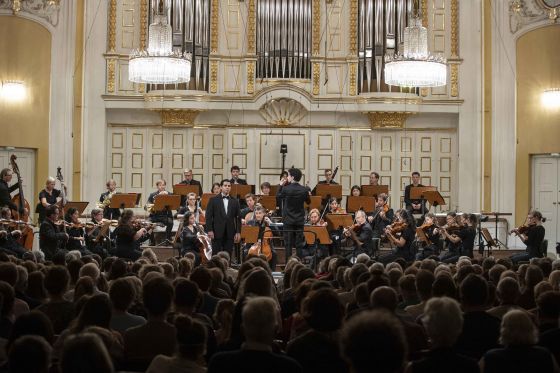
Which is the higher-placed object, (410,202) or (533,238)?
(410,202)

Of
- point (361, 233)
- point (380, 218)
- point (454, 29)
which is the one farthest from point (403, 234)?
point (454, 29)

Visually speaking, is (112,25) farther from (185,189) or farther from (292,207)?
(292,207)

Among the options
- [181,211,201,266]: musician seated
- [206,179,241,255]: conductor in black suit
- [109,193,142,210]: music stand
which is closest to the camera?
[206,179,241,255]: conductor in black suit

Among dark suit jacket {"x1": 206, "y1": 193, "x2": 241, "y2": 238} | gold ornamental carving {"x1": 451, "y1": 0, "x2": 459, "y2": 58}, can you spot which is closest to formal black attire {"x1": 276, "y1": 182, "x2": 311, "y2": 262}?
dark suit jacket {"x1": 206, "y1": 193, "x2": 241, "y2": 238}

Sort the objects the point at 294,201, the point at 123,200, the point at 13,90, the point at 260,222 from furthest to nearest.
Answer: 1. the point at 13,90
2. the point at 123,200
3. the point at 260,222
4. the point at 294,201

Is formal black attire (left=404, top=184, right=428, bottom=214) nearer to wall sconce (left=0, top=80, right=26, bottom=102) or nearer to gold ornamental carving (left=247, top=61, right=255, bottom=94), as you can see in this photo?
gold ornamental carving (left=247, top=61, right=255, bottom=94)

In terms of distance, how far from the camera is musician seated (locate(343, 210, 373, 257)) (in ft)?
52.8

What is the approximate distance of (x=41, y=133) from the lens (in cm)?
1969

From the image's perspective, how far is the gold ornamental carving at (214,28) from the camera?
20.4m

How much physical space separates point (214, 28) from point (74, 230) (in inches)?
278

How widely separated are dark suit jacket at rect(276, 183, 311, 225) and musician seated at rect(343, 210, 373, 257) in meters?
1.40

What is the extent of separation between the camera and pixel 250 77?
20.4 meters

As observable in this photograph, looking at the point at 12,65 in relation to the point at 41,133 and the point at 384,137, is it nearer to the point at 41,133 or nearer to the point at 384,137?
the point at 41,133

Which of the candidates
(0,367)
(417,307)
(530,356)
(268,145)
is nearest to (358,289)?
(417,307)
